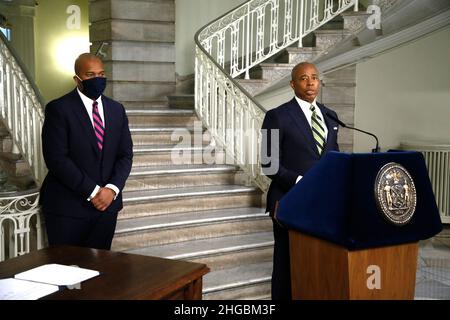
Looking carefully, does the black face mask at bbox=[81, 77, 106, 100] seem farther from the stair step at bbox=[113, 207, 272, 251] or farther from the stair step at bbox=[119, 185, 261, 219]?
the stair step at bbox=[119, 185, 261, 219]

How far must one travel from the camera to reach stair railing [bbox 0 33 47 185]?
354 centimetres

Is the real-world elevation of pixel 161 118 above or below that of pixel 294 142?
above

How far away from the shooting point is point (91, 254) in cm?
174

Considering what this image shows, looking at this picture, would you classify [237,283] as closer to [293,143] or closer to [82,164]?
[293,143]

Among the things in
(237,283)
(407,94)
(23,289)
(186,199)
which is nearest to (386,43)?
(407,94)

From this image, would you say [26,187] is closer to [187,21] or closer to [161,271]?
[161,271]

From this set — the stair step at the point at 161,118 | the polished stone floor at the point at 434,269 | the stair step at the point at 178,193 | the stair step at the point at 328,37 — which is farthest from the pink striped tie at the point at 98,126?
the stair step at the point at 328,37

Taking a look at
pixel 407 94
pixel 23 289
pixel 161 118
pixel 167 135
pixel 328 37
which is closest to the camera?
pixel 23 289

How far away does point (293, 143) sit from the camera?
8.43ft

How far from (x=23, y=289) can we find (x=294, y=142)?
5.06ft

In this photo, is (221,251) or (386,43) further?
(386,43)

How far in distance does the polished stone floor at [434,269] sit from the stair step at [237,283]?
42.0 inches

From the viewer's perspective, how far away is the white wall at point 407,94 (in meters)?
6.19

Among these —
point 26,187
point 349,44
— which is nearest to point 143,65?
point 349,44
